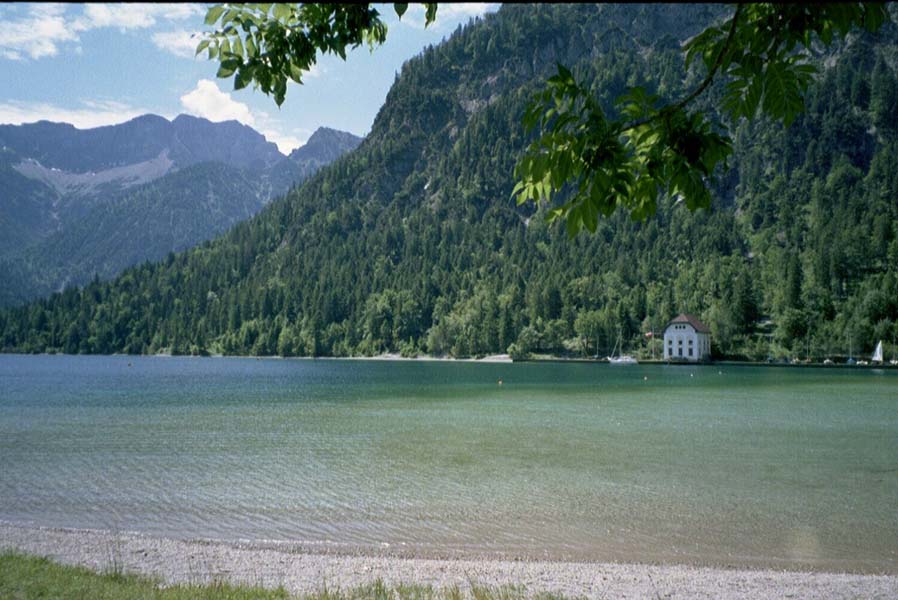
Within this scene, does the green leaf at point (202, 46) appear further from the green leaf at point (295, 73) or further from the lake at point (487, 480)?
the lake at point (487, 480)

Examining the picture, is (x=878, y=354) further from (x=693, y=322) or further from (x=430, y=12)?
(x=430, y=12)

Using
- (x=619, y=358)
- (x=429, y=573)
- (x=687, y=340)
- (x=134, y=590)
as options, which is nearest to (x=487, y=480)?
(x=429, y=573)

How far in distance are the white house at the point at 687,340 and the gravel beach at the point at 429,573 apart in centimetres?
16696

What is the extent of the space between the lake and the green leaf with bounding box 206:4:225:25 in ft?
54.6

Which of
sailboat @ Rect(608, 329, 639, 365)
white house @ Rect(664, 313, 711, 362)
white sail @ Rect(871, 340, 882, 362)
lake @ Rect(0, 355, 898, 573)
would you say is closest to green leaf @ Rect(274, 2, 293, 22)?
lake @ Rect(0, 355, 898, 573)

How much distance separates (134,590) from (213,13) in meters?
10.4

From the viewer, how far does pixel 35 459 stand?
109 ft

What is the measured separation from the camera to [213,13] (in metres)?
4.50

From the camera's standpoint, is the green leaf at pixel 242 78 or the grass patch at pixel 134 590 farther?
the grass patch at pixel 134 590

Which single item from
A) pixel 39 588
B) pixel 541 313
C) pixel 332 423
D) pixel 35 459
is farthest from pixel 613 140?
pixel 541 313

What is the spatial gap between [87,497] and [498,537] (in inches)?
622

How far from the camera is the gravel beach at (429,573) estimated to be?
1442 centimetres

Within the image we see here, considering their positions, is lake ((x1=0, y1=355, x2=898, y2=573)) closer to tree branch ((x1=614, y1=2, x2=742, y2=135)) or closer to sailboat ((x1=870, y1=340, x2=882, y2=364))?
tree branch ((x1=614, y1=2, x2=742, y2=135))

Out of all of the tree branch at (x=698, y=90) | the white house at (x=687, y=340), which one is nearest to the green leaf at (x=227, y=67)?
the tree branch at (x=698, y=90)
